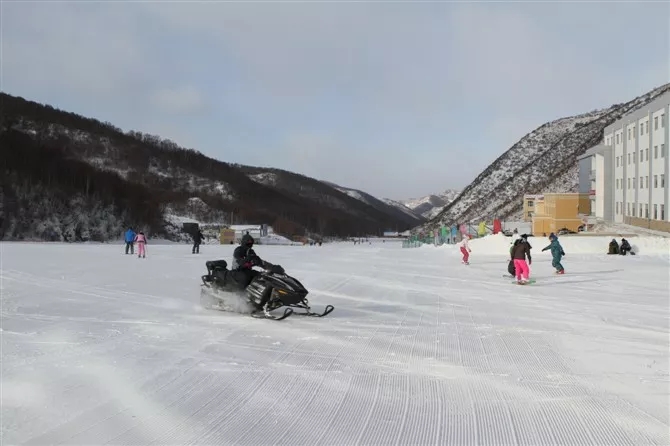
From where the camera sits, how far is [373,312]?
34.0 ft

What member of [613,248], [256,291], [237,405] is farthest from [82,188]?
[237,405]

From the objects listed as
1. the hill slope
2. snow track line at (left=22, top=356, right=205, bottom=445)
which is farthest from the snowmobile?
the hill slope

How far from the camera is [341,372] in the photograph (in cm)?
593

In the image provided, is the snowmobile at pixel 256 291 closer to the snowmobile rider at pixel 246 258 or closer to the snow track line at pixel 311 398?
the snowmobile rider at pixel 246 258

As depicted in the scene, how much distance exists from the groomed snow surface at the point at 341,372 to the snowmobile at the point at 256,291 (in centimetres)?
35

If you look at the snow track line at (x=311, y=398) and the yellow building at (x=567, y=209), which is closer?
the snow track line at (x=311, y=398)

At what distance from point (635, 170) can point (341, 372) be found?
185 feet

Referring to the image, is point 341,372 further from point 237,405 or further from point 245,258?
point 245,258

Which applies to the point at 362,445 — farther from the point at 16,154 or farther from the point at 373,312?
the point at 16,154

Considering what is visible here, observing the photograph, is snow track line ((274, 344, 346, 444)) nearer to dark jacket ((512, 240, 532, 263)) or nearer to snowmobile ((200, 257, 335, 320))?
snowmobile ((200, 257, 335, 320))

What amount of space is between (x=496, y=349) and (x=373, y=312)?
3.53 metres

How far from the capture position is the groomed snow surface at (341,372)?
14.0 ft

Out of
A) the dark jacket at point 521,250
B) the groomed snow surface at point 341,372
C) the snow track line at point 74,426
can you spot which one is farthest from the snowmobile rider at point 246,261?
the dark jacket at point 521,250

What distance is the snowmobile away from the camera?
9.23m
